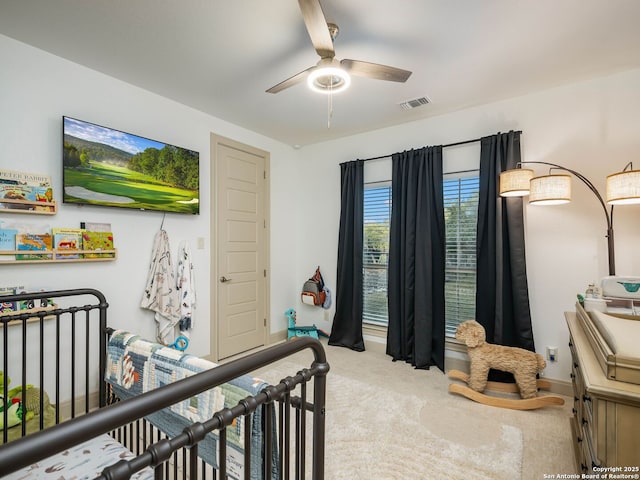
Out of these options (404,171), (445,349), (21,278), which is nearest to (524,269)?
(445,349)

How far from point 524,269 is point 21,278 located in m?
3.83

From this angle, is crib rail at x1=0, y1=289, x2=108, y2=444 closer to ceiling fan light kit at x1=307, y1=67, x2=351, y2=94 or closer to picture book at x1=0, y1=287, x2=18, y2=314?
picture book at x1=0, y1=287, x2=18, y2=314

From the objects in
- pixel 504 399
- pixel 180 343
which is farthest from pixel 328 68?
pixel 504 399

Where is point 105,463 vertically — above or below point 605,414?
below

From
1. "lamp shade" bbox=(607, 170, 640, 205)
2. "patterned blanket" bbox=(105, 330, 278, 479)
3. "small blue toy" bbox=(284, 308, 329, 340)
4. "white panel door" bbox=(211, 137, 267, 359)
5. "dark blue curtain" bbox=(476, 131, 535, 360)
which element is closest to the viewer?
"patterned blanket" bbox=(105, 330, 278, 479)

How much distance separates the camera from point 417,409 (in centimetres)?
250

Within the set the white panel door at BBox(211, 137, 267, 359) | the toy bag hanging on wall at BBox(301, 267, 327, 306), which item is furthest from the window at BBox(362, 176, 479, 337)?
the white panel door at BBox(211, 137, 267, 359)

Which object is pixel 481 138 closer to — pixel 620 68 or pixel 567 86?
pixel 567 86

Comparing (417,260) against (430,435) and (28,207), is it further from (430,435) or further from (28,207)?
(28,207)

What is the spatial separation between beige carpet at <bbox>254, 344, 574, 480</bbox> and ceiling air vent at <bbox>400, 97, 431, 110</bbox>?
2598 mm

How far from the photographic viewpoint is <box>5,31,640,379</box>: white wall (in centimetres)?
226

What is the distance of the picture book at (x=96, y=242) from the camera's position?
2.48 m

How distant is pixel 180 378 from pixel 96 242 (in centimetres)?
181

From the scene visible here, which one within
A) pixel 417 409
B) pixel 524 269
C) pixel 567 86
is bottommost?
pixel 417 409
